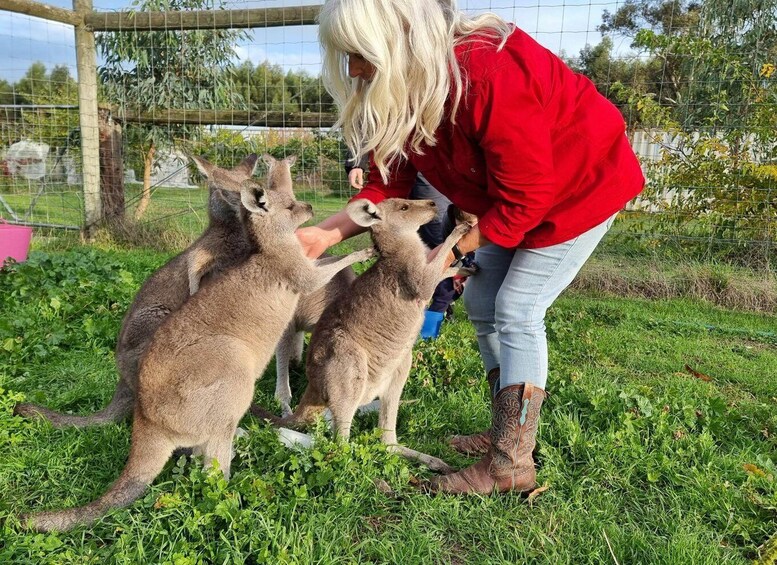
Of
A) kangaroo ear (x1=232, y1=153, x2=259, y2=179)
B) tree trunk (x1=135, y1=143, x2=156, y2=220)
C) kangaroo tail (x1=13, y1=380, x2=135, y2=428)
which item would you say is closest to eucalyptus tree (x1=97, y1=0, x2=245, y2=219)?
tree trunk (x1=135, y1=143, x2=156, y2=220)

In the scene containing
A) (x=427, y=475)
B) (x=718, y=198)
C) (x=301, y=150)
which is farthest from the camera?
(x=301, y=150)

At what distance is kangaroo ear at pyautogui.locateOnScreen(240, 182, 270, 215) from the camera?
132 inches

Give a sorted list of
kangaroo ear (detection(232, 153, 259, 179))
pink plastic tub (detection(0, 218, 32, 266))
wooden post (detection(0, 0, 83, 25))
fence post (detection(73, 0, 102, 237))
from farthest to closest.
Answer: fence post (detection(73, 0, 102, 237)) → wooden post (detection(0, 0, 83, 25)) → pink plastic tub (detection(0, 218, 32, 266)) → kangaroo ear (detection(232, 153, 259, 179))

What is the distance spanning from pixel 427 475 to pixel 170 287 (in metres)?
2.14

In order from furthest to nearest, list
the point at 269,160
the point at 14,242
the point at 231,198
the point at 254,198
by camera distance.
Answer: the point at 14,242 → the point at 269,160 → the point at 231,198 → the point at 254,198

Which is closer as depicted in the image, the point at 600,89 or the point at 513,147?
the point at 513,147

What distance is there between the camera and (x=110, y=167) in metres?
9.15

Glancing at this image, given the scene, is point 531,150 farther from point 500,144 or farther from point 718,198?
point 718,198

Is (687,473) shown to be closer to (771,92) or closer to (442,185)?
(442,185)

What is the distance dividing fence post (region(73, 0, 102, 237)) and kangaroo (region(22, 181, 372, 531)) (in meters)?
6.42

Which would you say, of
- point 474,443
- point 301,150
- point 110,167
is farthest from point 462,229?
point 110,167

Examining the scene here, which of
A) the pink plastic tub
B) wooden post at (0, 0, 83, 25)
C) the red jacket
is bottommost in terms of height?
the pink plastic tub

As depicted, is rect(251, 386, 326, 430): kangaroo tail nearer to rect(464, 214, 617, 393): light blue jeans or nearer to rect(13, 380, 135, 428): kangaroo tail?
rect(13, 380, 135, 428): kangaroo tail

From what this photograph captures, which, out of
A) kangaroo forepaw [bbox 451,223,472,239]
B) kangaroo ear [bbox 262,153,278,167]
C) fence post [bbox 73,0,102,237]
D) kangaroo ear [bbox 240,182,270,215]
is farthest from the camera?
fence post [bbox 73,0,102,237]
